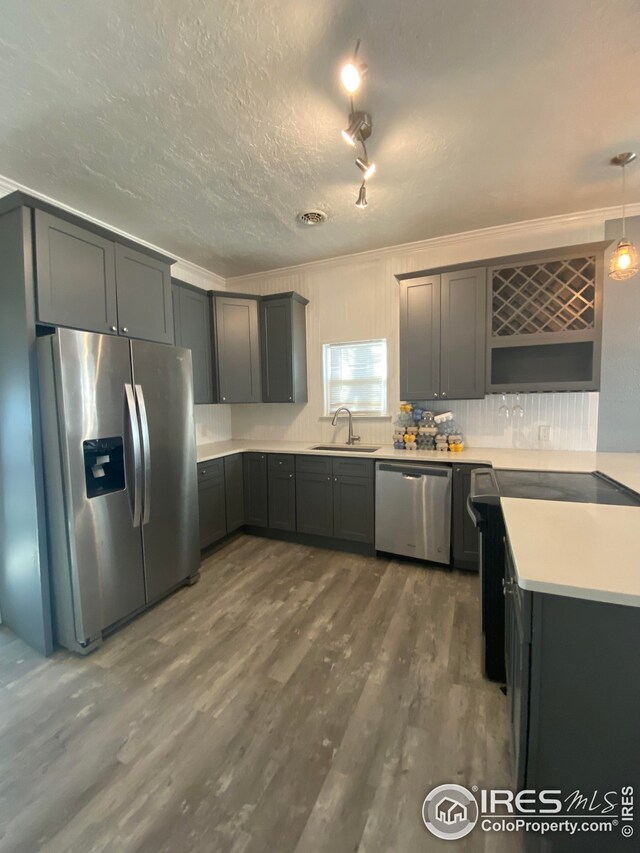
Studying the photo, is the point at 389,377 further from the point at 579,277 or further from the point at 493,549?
the point at 493,549

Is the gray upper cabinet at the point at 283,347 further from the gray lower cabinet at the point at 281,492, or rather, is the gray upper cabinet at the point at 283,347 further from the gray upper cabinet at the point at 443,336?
the gray upper cabinet at the point at 443,336

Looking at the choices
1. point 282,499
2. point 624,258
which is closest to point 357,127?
point 624,258

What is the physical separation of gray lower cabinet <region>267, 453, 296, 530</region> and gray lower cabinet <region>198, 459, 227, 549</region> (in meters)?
0.46

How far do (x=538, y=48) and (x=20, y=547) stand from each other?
3.50 m

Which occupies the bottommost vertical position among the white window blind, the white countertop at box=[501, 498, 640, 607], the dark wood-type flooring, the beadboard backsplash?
the dark wood-type flooring

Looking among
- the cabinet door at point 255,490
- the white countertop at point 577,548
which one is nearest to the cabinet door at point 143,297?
the cabinet door at point 255,490

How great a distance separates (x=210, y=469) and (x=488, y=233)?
3.19m

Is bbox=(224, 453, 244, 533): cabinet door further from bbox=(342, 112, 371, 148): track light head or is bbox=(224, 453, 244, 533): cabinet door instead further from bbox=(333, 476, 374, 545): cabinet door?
bbox=(342, 112, 371, 148): track light head

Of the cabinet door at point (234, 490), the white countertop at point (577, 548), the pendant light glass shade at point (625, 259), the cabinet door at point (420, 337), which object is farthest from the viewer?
the cabinet door at point (234, 490)

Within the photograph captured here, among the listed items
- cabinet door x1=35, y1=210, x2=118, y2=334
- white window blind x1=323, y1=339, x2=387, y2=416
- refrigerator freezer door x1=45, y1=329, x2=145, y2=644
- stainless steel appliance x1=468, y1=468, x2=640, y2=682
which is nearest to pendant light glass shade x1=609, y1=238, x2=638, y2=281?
stainless steel appliance x1=468, y1=468, x2=640, y2=682

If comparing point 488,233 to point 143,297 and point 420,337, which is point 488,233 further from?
point 143,297

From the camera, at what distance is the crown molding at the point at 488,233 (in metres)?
2.78

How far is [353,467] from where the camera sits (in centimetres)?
315

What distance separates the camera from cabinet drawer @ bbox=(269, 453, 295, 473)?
3.38m
